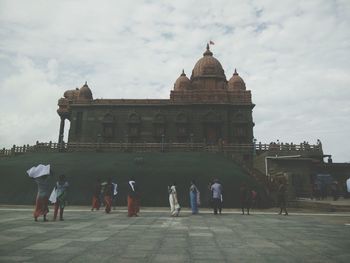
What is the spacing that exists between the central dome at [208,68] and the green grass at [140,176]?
23841mm

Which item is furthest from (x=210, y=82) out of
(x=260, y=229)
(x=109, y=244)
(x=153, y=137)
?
(x=109, y=244)

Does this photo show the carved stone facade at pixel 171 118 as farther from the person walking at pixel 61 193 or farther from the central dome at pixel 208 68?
the person walking at pixel 61 193

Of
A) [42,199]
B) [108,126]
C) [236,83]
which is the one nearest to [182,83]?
[236,83]

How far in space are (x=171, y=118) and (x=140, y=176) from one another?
2098 cm

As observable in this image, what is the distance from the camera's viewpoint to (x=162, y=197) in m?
21.2

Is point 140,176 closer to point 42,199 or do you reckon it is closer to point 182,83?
point 42,199

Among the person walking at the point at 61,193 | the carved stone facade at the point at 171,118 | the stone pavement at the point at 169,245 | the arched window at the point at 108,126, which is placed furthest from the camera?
the arched window at the point at 108,126

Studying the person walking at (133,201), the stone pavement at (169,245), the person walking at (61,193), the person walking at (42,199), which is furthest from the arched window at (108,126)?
the stone pavement at (169,245)

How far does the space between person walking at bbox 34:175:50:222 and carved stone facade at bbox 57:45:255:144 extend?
29.1 m

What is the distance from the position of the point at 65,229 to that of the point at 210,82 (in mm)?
41556

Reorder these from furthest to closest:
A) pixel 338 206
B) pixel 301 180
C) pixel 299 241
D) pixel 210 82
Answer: pixel 210 82
pixel 301 180
pixel 338 206
pixel 299 241

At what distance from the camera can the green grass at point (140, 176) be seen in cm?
2112

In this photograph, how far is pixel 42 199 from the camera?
11148mm

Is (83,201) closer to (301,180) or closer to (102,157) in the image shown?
(102,157)
